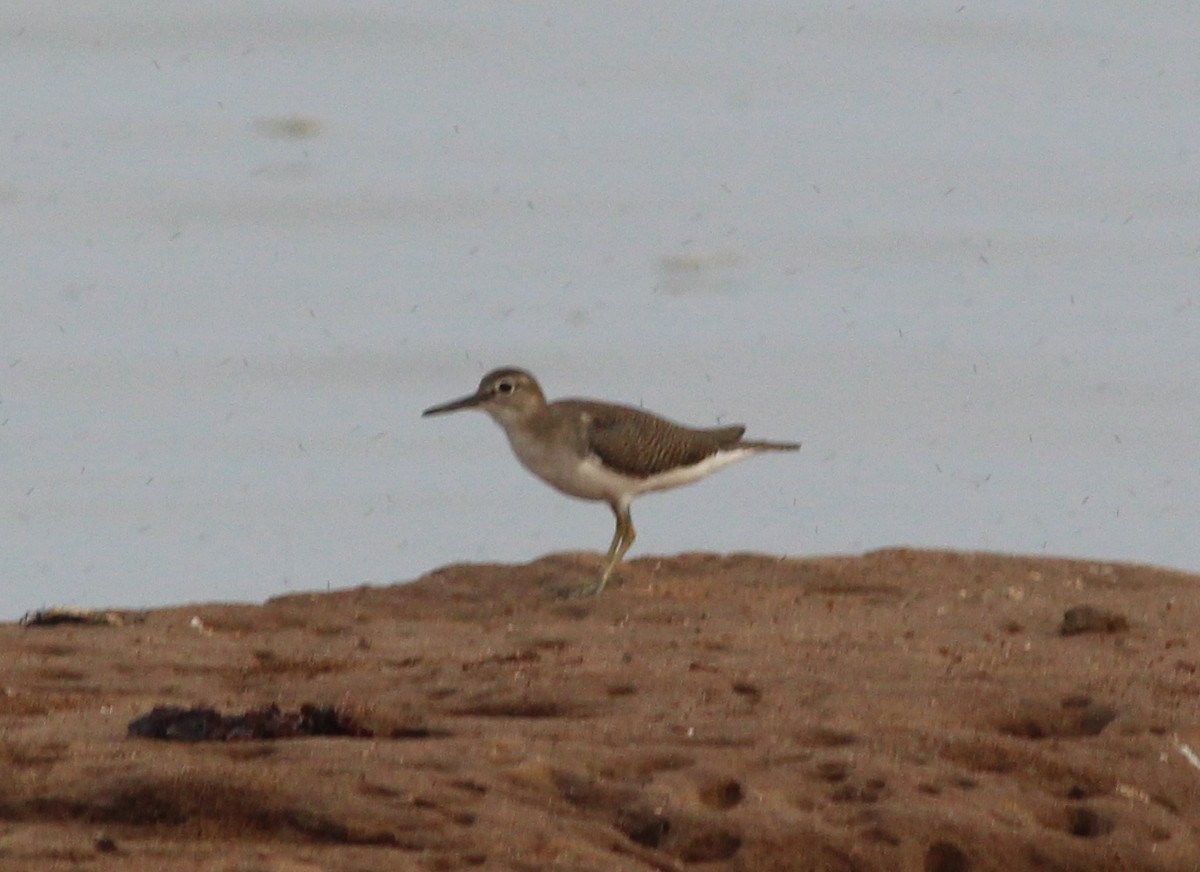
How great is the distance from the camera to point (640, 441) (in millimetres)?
11078

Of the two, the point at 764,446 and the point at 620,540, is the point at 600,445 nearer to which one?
the point at 620,540

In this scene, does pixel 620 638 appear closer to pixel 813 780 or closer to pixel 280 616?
pixel 280 616

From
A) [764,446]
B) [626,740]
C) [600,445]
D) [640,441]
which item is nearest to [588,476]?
[600,445]

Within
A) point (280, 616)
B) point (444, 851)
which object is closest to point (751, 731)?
point (444, 851)

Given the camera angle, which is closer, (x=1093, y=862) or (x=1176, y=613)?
(x=1093, y=862)

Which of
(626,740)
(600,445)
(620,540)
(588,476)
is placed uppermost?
(600,445)

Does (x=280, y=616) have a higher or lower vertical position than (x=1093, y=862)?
higher

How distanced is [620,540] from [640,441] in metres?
0.50

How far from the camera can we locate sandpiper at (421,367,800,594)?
433 inches

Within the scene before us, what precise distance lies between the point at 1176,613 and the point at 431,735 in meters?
3.23

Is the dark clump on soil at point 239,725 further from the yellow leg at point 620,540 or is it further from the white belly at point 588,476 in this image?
the white belly at point 588,476

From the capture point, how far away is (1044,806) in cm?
643

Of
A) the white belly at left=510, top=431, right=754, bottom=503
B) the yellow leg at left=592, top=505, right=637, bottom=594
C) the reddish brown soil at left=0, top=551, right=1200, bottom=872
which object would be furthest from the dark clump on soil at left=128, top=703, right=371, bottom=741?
the white belly at left=510, top=431, right=754, bottom=503

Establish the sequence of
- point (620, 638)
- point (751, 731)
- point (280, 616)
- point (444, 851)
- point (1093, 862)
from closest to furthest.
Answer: point (444, 851)
point (1093, 862)
point (751, 731)
point (620, 638)
point (280, 616)
